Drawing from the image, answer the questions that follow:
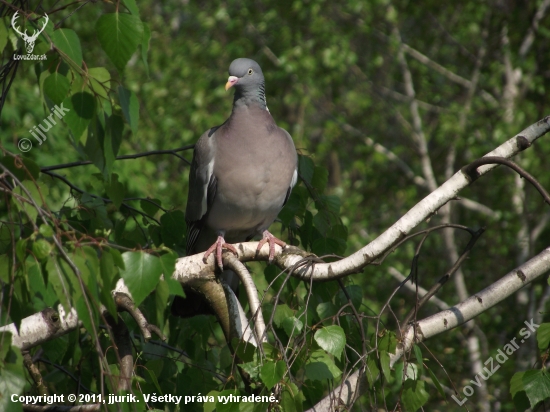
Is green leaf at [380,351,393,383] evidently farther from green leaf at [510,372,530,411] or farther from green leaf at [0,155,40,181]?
green leaf at [0,155,40,181]

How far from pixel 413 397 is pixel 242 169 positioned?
1.68 m

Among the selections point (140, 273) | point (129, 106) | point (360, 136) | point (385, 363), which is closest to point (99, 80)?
point (129, 106)

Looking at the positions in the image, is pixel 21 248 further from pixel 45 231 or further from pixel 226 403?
pixel 226 403

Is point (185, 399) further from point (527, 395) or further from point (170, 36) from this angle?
point (170, 36)

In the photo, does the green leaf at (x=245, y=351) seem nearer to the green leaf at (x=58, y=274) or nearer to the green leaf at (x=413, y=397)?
the green leaf at (x=413, y=397)

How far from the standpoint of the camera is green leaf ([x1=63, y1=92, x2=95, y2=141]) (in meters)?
1.60

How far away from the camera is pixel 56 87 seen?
1.58 meters

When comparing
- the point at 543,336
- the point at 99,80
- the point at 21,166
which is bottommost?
the point at 543,336

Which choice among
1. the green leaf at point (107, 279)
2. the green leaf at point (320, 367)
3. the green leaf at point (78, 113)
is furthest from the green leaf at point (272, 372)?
the green leaf at point (78, 113)

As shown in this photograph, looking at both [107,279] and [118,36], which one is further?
[118,36]

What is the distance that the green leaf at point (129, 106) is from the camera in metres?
1.64

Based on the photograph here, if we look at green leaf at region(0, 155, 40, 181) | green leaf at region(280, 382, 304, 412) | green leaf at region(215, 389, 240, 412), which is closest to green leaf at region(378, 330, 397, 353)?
green leaf at region(280, 382, 304, 412)

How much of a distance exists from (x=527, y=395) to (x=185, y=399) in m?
1.16

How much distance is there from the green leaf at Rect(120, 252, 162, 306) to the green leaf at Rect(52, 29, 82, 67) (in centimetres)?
53
